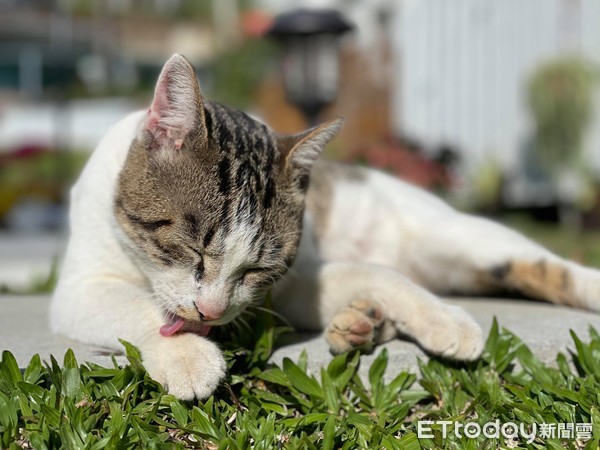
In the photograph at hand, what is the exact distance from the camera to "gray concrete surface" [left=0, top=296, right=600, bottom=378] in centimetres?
242

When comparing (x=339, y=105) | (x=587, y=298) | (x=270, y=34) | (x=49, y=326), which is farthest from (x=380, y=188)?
(x=339, y=105)

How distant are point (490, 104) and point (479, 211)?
1415 mm

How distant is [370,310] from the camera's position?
248 cm

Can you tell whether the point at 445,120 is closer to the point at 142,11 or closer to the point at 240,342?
the point at 240,342

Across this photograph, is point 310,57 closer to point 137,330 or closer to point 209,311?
point 137,330

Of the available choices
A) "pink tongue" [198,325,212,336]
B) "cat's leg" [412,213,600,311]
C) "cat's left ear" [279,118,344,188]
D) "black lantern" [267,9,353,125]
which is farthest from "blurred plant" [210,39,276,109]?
"pink tongue" [198,325,212,336]

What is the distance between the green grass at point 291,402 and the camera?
194 centimetres

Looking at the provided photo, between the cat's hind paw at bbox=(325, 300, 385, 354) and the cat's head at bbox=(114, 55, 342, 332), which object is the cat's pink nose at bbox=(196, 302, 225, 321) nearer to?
the cat's head at bbox=(114, 55, 342, 332)

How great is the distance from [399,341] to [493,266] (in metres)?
0.67

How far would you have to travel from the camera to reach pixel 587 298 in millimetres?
2916

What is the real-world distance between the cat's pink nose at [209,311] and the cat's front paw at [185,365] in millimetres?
95

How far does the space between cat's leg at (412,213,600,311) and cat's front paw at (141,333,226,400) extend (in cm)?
136

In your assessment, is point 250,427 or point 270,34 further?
point 270,34

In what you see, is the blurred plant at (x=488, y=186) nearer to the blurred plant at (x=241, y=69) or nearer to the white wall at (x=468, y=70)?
the white wall at (x=468, y=70)
